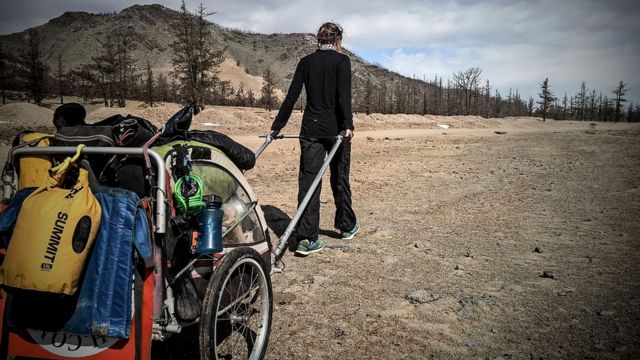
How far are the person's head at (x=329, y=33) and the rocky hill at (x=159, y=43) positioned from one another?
97973 mm

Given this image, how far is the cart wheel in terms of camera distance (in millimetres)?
1866

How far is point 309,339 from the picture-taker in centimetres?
267

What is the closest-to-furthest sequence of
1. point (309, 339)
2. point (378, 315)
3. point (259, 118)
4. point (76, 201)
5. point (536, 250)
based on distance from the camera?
point (76, 201), point (309, 339), point (378, 315), point (536, 250), point (259, 118)

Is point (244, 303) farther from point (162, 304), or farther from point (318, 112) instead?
point (318, 112)

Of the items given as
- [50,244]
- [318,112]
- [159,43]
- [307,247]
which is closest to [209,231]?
[50,244]

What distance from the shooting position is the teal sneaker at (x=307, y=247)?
4.18 m

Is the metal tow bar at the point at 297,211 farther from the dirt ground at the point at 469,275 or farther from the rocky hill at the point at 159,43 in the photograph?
the rocky hill at the point at 159,43

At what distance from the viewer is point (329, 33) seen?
421 cm

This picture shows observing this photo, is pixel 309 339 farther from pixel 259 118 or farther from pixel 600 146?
pixel 259 118

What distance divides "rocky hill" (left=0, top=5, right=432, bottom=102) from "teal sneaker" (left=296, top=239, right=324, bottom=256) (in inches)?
3882

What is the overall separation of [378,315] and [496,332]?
84cm

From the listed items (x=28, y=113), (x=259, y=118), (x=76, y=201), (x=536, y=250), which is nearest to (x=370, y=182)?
(x=536, y=250)

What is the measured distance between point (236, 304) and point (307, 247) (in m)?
1.79

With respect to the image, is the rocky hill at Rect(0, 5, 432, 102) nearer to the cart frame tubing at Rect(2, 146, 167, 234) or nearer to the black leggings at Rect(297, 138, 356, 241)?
the black leggings at Rect(297, 138, 356, 241)
